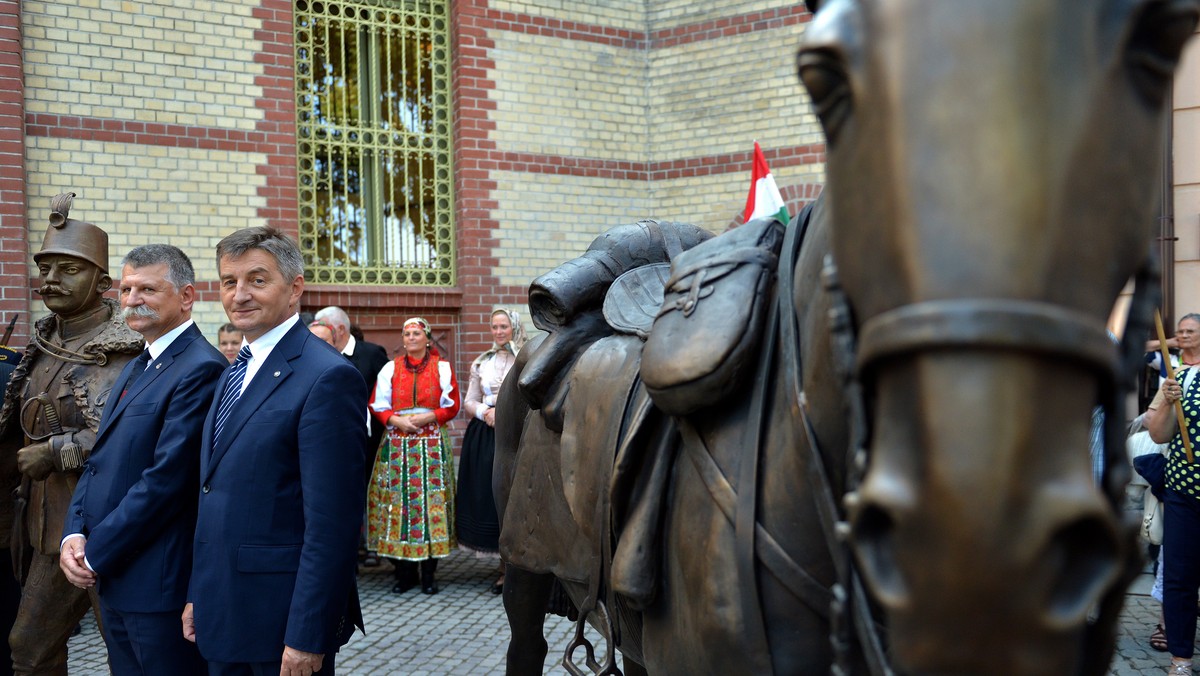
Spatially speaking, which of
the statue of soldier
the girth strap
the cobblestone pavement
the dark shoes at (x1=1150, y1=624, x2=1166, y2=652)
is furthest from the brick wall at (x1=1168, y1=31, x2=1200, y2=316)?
the statue of soldier

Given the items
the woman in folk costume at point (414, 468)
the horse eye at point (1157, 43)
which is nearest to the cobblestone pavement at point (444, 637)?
the woman in folk costume at point (414, 468)

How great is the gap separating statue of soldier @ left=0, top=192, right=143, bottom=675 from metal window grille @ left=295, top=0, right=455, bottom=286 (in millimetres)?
4500

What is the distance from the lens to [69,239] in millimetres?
4504

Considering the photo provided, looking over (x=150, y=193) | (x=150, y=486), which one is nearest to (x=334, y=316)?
(x=150, y=193)

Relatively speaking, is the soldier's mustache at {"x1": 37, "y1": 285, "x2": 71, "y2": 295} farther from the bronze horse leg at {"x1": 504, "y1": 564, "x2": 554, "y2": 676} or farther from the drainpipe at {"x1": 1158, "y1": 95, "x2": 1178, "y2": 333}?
the drainpipe at {"x1": 1158, "y1": 95, "x2": 1178, "y2": 333}

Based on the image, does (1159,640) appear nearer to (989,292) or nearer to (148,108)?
(989,292)

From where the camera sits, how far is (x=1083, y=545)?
→ 35.4 inches

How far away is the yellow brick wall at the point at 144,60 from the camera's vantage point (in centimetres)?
795

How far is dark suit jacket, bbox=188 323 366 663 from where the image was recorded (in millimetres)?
2750

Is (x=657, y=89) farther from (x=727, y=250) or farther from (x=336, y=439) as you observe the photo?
(x=727, y=250)

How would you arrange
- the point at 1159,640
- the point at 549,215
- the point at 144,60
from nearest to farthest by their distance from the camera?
the point at 1159,640 < the point at 144,60 < the point at 549,215

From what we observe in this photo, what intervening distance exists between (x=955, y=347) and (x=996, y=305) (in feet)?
0.18

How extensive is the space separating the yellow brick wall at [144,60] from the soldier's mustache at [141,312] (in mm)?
5534

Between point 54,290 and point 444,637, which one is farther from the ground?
point 54,290
